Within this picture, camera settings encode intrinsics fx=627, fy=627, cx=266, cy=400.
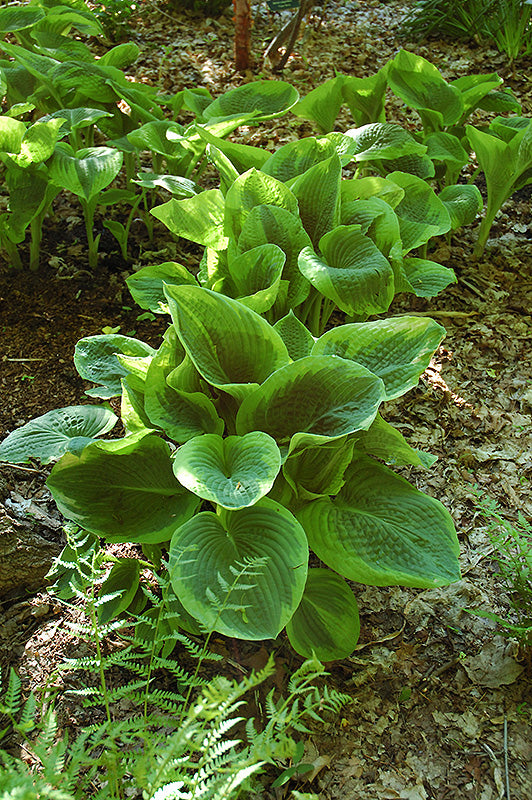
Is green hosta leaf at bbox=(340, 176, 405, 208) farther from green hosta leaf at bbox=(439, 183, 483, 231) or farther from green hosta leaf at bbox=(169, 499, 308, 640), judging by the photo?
green hosta leaf at bbox=(169, 499, 308, 640)

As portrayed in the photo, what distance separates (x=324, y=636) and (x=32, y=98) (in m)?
2.31

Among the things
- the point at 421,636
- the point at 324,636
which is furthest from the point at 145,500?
the point at 421,636

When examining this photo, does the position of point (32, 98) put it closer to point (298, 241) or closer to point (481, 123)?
point (298, 241)

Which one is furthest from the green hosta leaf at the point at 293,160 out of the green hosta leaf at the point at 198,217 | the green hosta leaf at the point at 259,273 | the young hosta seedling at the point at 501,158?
the young hosta seedling at the point at 501,158

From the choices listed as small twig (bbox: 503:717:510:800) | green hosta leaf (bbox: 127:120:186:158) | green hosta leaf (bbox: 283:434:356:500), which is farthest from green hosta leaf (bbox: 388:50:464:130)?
small twig (bbox: 503:717:510:800)

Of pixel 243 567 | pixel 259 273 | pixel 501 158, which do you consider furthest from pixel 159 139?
pixel 243 567

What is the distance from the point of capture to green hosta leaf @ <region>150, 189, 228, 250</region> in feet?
5.98

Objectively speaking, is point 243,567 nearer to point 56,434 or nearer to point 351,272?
point 56,434

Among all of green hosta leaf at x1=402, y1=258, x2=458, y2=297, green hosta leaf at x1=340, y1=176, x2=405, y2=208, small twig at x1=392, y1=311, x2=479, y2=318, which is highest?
green hosta leaf at x1=340, y1=176, x2=405, y2=208

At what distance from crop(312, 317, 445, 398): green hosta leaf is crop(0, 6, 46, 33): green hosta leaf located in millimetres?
2303

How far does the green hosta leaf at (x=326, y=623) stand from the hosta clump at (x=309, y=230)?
26.1 inches

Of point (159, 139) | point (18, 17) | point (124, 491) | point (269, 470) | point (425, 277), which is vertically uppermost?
point (18, 17)

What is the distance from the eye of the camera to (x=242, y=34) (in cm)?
355

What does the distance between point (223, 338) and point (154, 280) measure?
727 millimetres
